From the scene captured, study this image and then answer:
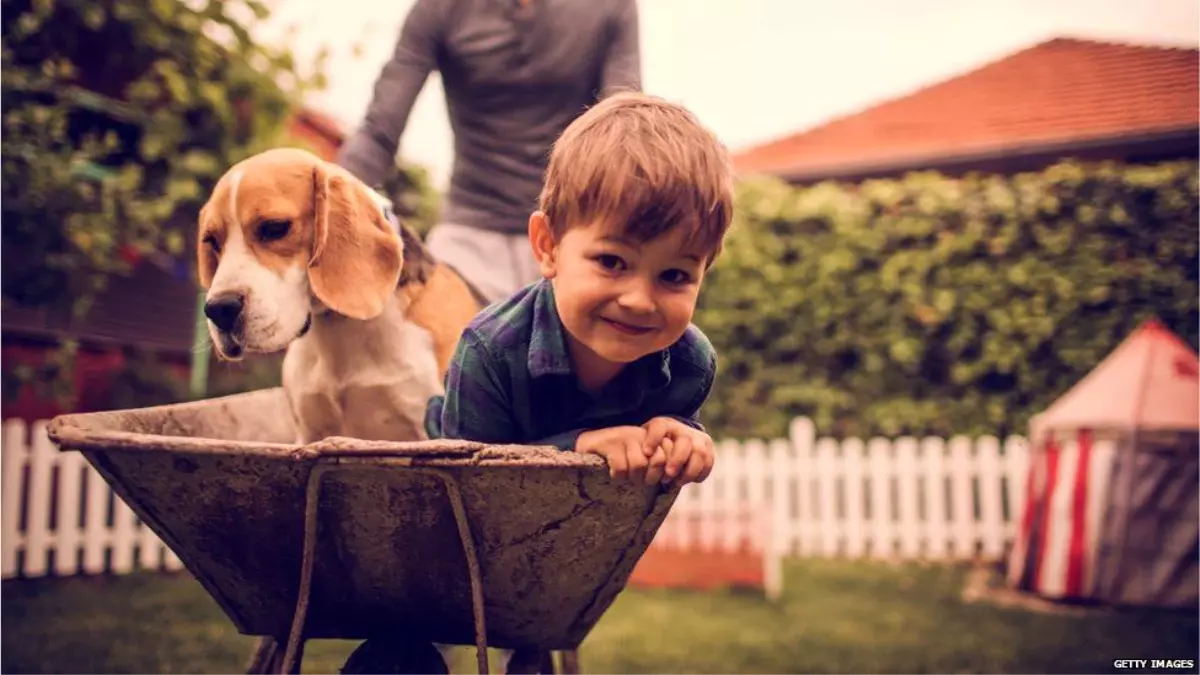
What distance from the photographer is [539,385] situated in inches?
64.1

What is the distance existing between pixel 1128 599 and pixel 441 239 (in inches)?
185

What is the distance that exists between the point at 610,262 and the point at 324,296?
2.62 ft

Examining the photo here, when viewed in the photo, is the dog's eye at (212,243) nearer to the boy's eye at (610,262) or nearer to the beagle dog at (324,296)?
the beagle dog at (324,296)

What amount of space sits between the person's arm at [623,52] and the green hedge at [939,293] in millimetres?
5366

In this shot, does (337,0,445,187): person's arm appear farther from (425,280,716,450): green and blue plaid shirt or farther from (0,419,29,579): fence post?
(0,419,29,579): fence post

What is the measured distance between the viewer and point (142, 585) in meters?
5.32

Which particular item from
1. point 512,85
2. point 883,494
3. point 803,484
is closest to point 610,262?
point 512,85

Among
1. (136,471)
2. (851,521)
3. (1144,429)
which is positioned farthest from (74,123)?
(1144,429)

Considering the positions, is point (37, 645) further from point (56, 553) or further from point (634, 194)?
point (634, 194)

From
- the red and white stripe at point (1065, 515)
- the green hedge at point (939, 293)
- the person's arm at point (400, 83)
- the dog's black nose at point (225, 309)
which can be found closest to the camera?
the dog's black nose at point (225, 309)

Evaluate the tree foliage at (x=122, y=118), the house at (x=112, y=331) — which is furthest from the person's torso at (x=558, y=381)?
the house at (x=112, y=331)

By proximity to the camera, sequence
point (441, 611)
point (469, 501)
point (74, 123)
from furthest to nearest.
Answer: point (74, 123), point (441, 611), point (469, 501)

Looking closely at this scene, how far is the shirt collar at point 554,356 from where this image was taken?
1.56m

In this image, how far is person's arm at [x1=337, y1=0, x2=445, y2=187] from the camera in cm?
252
